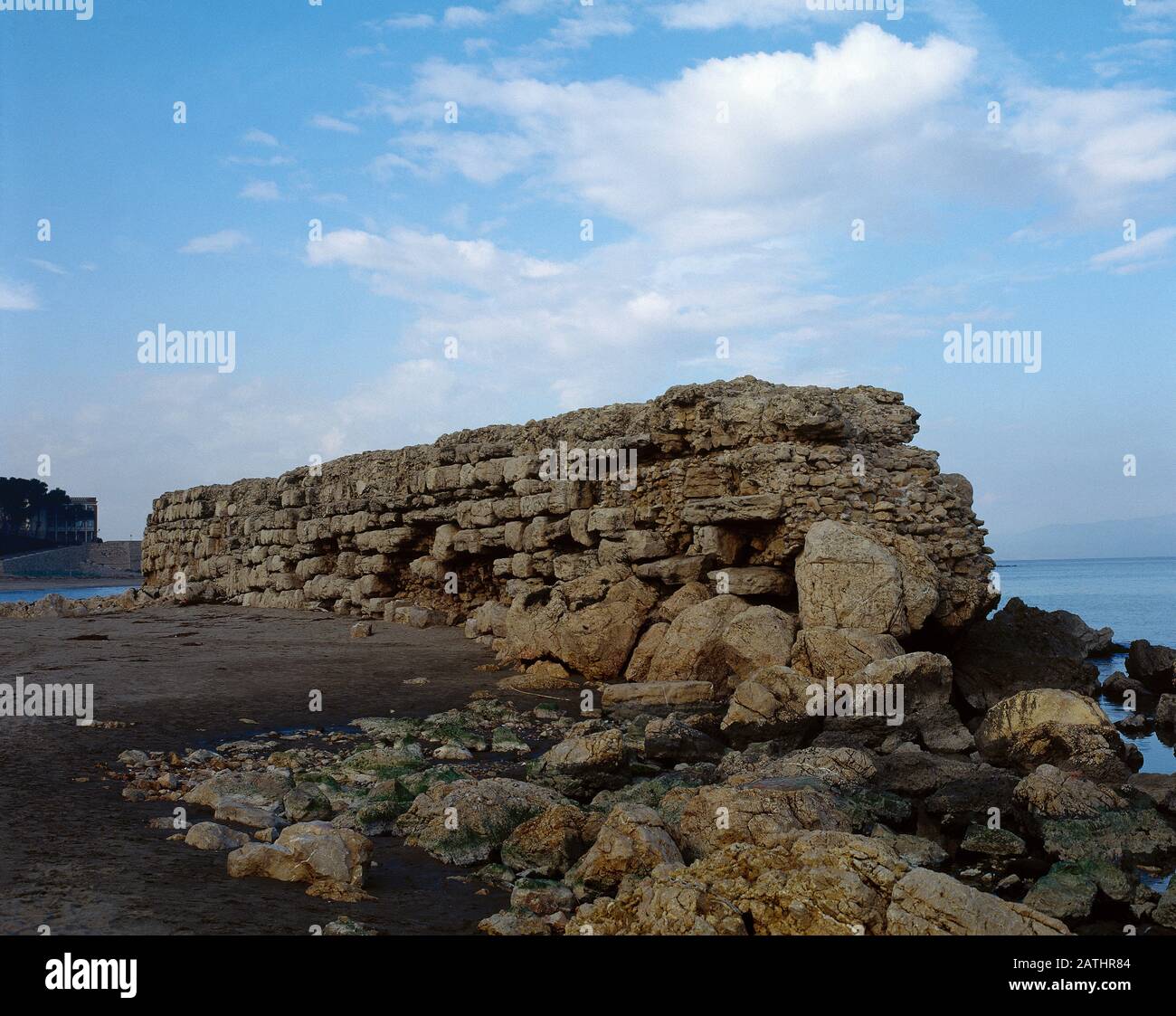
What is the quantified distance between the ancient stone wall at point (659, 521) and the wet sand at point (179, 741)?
128 cm

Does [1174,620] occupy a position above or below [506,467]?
below

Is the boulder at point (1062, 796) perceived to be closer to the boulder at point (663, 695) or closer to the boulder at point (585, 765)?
the boulder at point (585, 765)

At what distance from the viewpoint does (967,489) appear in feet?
40.1

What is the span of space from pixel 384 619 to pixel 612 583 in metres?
5.64

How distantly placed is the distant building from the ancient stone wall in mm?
49224

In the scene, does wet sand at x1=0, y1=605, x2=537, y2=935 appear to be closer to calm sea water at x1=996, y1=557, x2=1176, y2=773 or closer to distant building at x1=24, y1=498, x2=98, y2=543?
calm sea water at x1=996, y1=557, x2=1176, y2=773

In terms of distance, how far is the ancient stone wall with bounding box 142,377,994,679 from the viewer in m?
10.9

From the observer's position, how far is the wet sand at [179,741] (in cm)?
444

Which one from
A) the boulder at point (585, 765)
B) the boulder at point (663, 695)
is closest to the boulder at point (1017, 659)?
the boulder at point (663, 695)

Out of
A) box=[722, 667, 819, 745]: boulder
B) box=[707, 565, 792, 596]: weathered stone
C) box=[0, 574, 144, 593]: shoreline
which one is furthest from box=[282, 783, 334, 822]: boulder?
box=[0, 574, 144, 593]: shoreline
